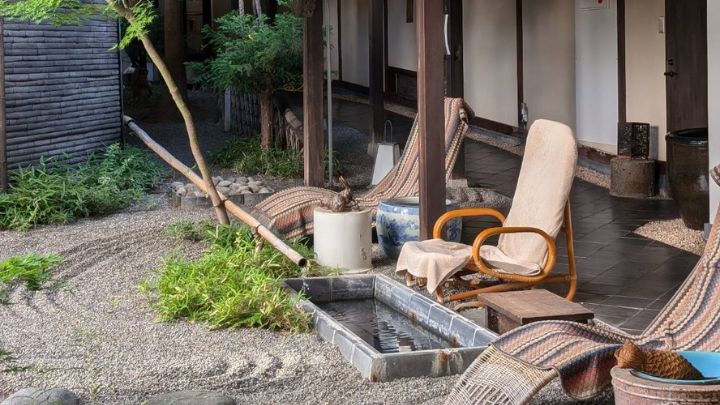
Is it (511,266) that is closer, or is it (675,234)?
(511,266)

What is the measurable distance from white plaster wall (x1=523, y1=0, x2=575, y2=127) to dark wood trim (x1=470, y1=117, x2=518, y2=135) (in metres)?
0.70

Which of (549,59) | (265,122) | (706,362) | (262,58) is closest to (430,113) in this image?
(706,362)

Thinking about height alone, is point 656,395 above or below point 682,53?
below

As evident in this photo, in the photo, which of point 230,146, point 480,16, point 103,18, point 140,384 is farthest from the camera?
point 480,16

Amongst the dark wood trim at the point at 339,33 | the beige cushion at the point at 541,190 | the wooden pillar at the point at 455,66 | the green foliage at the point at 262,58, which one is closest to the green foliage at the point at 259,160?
the green foliage at the point at 262,58

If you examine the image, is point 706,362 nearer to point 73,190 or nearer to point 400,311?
point 400,311

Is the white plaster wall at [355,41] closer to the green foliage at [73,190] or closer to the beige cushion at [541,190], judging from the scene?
the green foliage at [73,190]

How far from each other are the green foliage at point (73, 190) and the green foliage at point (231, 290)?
95.6 inches

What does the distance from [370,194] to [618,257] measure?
6.89 ft

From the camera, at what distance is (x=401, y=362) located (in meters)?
5.07

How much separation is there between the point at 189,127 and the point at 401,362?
3.60 metres

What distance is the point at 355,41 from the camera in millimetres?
20719

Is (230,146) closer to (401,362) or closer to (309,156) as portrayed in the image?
(309,156)

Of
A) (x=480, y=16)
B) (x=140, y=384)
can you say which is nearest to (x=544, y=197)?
(x=140, y=384)
